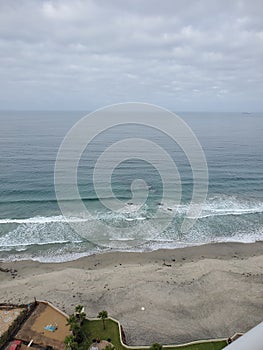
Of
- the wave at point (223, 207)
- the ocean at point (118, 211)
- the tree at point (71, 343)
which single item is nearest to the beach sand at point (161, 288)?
the ocean at point (118, 211)

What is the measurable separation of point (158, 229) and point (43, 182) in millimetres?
23713

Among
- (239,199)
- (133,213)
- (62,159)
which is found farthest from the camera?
(62,159)

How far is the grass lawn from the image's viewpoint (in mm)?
19078

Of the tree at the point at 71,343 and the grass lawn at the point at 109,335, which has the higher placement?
the tree at the point at 71,343

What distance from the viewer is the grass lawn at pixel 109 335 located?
751 inches

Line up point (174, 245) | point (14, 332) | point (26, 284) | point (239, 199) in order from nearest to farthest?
point (14, 332) → point (26, 284) → point (174, 245) → point (239, 199)

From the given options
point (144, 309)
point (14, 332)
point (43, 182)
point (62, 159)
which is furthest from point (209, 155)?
point (14, 332)

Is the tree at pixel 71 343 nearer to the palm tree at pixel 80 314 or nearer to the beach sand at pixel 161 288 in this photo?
the palm tree at pixel 80 314

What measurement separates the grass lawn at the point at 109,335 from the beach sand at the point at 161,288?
0.91 metres

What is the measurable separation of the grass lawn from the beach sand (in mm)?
909

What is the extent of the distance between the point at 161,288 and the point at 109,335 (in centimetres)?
714

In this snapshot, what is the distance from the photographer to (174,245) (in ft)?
113

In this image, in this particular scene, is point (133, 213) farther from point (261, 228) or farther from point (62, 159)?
point (62, 159)

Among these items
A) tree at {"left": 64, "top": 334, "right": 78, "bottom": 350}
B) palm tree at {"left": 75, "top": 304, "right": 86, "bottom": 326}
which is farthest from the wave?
tree at {"left": 64, "top": 334, "right": 78, "bottom": 350}
